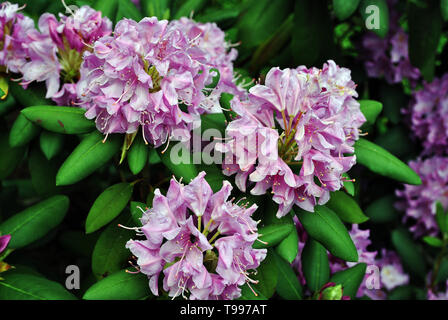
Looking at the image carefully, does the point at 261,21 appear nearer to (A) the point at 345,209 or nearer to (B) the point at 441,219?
(A) the point at 345,209

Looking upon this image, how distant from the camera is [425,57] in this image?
195cm

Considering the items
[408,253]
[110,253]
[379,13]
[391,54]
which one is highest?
[379,13]

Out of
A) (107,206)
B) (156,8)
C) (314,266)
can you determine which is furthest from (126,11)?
(314,266)

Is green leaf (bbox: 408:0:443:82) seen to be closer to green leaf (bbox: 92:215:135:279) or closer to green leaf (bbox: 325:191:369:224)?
green leaf (bbox: 325:191:369:224)

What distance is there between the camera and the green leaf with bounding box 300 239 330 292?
153 centimetres

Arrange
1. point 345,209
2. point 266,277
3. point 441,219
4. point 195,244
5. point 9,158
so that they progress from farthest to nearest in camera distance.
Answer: point 441,219 → point 9,158 → point 345,209 → point 266,277 → point 195,244

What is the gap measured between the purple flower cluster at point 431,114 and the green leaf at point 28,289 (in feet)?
5.72

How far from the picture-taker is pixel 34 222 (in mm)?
1475

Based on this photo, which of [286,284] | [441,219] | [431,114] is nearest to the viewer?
[286,284]

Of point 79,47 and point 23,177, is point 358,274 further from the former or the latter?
point 23,177

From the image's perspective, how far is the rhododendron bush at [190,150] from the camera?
112 cm

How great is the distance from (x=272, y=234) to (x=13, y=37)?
1021 mm

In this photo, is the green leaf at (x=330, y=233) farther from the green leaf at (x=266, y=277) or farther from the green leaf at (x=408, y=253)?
the green leaf at (x=408, y=253)
